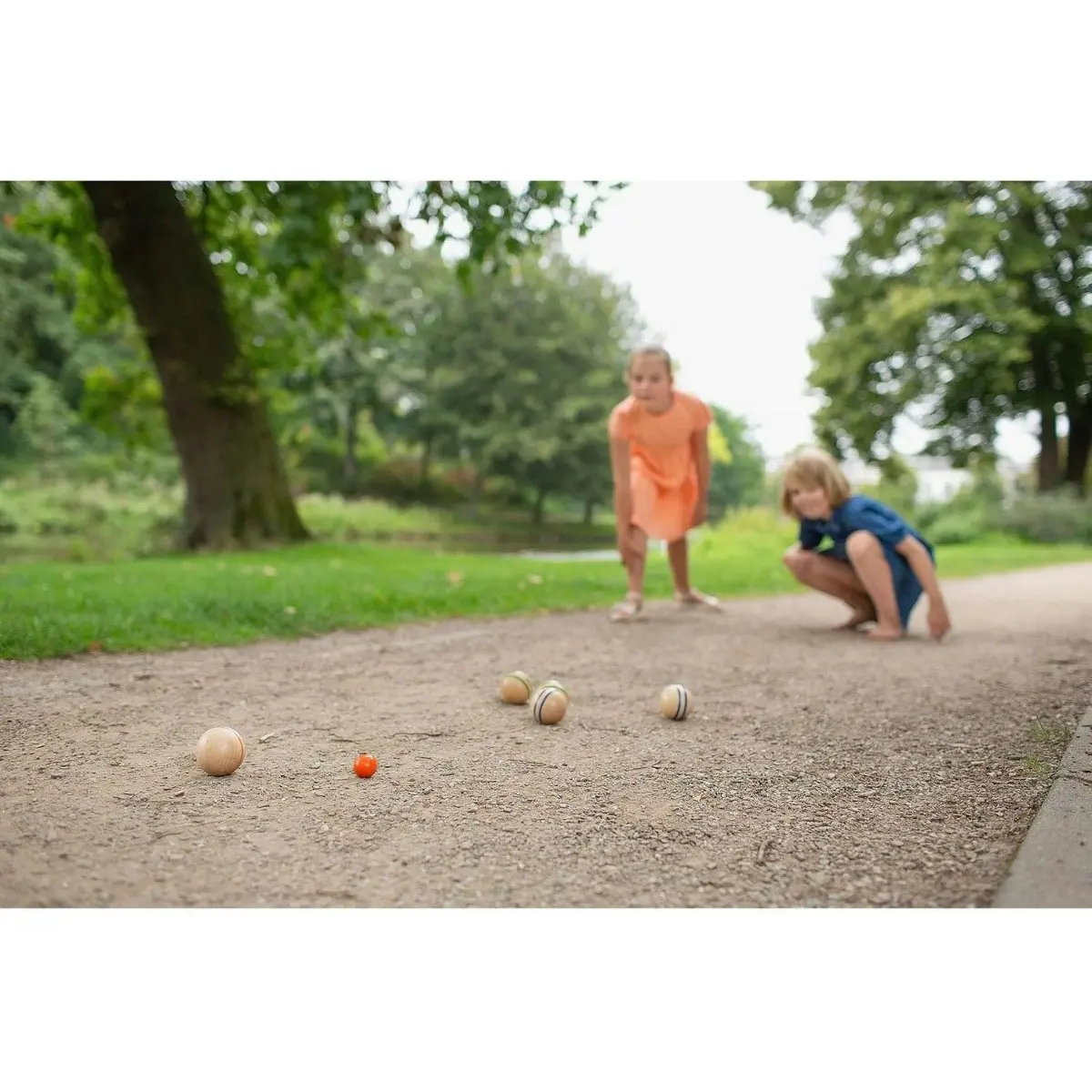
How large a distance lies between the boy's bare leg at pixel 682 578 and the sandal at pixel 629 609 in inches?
16.5

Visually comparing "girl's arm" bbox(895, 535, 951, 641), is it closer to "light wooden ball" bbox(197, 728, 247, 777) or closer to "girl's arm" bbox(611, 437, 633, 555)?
"girl's arm" bbox(611, 437, 633, 555)

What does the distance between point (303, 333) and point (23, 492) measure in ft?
13.7

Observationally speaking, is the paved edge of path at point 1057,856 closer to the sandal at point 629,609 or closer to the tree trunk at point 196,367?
the sandal at point 629,609

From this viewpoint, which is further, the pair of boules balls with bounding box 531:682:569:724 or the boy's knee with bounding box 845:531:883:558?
the boy's knee with bounding box 845:531:883:558

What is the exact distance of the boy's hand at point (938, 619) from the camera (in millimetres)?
4305

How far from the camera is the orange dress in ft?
16.0

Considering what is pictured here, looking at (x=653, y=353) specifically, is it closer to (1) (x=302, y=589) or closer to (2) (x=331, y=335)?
(1) (x=302, y=589)

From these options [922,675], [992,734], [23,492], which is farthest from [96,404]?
[992,734]

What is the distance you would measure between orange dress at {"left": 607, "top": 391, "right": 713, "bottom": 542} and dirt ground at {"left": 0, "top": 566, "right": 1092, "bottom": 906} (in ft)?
3.96

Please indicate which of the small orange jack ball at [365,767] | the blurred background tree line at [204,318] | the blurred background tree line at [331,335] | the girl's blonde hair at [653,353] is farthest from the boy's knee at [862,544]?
the small orange jack ball at [365,767]

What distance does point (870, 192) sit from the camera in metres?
4.02

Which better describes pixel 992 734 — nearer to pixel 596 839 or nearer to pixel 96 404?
pixel 596 839

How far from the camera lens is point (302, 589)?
4.83m

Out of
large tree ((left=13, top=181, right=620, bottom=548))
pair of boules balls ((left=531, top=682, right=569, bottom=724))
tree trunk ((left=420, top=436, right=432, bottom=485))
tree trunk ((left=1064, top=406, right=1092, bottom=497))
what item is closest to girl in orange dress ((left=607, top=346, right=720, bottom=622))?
large tree ((left=13, top=181, right=620, bottom=548))
